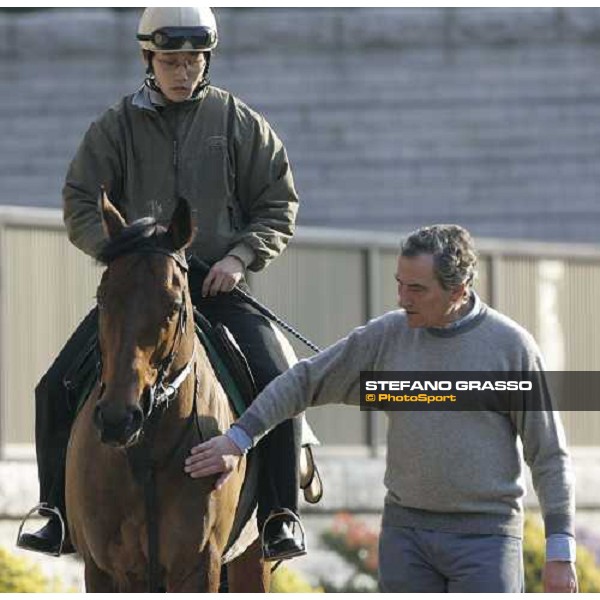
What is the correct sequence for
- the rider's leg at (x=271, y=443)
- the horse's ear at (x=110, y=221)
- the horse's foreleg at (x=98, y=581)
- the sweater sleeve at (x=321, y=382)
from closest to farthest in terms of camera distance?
the sweater sleeve at (x=321, y=382) → the horse's ear at (x=110, y=221) → the horse's foreleg at (x=98, y=581) → the rider's leg at (x=271, y=443)

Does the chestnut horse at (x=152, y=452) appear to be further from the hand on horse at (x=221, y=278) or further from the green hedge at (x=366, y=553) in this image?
the green hedge at (x=366, y=553)

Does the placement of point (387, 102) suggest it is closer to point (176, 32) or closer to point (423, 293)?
point (176, 32)

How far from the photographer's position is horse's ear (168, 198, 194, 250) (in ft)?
24.8

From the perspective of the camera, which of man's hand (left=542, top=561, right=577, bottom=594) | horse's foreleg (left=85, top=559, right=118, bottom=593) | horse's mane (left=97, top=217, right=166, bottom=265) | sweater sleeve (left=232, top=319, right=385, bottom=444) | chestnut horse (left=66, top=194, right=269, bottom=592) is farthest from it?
horse's foreleg (left=85, top=559, right=118, bottom=593)

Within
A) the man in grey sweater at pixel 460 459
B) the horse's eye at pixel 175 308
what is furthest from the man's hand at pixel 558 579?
the horse's eye at pixel 175 308

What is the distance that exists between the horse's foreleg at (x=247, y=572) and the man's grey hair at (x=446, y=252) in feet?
8.33

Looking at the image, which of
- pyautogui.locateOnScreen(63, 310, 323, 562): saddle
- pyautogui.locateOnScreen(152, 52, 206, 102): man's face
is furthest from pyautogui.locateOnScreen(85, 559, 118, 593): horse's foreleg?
pyautogui.locateOnScreen(152, 52, 206, 102): man's face

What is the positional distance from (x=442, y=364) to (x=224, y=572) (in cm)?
249

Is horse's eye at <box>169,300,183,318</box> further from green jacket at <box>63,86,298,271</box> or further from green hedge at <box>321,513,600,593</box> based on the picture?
green hedge at <box>321,513,600,593</box>

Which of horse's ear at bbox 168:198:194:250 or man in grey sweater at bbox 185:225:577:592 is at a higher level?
horse's ear at bbox 168:198:194:250

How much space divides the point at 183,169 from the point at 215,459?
149cm

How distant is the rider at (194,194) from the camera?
8.27 m

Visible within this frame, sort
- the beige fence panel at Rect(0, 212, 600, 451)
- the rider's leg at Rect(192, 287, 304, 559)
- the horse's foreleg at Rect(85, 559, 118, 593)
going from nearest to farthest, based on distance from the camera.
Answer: the horse's foreleg at Rect(85, 559, 118, 593) → the rider's leg at Rect(192, 287, 304, 559) → the beige fence panel at Rect(0, 212, 600, 451)

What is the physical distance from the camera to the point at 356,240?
1533 centimetres
